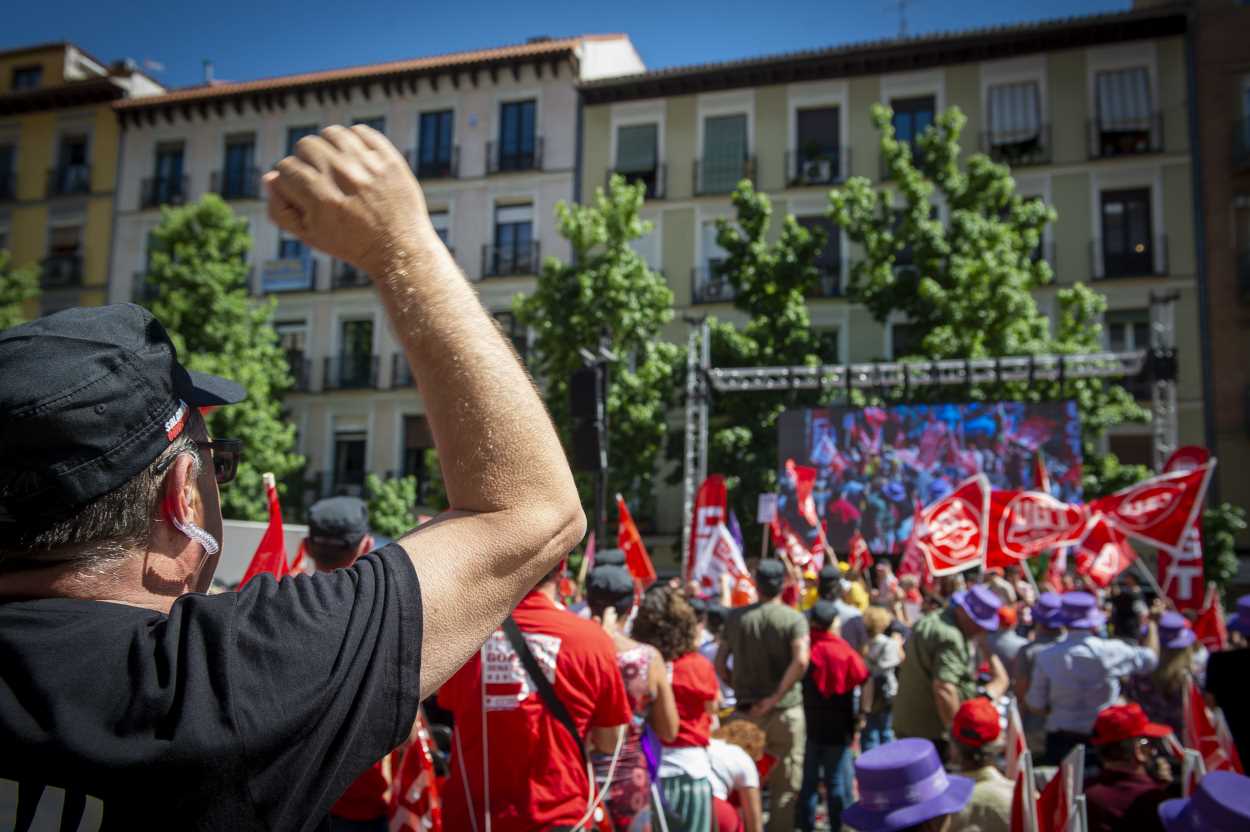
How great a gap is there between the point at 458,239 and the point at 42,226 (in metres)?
13.7

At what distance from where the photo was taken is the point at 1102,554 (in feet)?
35.6

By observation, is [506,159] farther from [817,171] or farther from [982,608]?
[982,608]

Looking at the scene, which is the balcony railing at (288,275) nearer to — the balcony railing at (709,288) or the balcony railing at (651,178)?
the balcony railing at (651,178)

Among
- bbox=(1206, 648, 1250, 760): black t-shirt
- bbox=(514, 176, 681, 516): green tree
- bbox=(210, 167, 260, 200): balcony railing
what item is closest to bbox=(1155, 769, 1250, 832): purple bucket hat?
bbox=(1206, 648, 1250, 760): black t-shirt

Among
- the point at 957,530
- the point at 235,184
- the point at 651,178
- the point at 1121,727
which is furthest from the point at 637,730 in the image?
the point at 235,184

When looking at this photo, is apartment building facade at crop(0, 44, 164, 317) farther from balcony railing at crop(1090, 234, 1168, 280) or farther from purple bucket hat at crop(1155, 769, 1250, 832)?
purple bucket hat at crop(1155, 769, 1250, 832)

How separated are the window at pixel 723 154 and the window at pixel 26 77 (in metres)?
21.9

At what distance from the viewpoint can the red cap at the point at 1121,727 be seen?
4.10 meters

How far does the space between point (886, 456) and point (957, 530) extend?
345 inches

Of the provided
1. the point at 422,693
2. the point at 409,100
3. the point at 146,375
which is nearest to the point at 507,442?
the point at 422,693

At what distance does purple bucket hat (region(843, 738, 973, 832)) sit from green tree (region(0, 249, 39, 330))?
94.5 feet

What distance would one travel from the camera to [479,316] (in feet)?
4.15

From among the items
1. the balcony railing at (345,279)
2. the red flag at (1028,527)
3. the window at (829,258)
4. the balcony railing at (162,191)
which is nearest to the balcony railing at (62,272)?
the balcony railing at (162,191)

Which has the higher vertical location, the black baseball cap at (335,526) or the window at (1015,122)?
the window at (1015,122)
